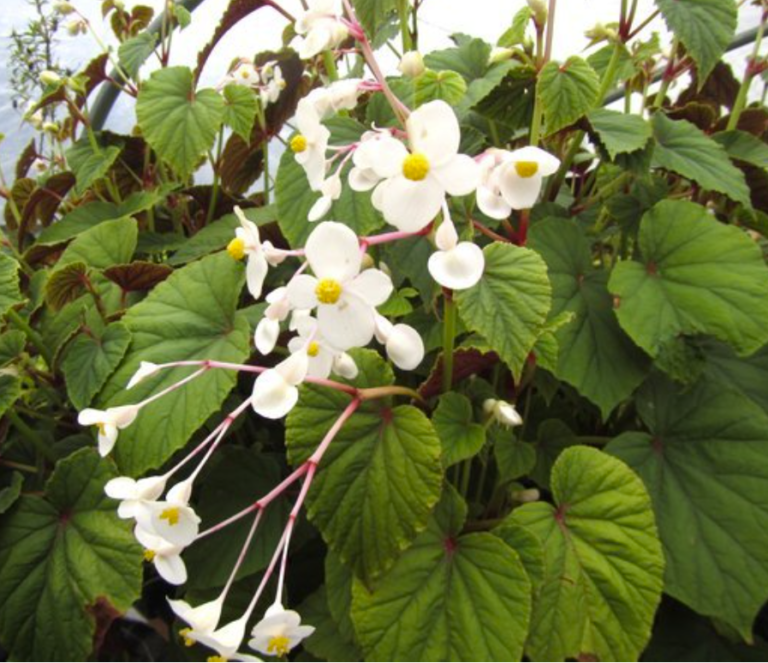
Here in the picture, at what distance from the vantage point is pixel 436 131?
→ 0.41 metres

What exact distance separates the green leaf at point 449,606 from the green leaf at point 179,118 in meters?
0.59

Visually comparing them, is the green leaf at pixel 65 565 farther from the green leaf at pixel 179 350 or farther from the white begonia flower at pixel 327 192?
the white begonia flower at pixel 327 192

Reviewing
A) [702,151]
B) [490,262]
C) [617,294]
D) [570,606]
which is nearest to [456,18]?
[702,151]

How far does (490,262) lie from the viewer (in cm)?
55

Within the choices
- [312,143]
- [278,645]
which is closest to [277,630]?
[278,645]

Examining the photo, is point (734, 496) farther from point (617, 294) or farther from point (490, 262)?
point (490, 262)

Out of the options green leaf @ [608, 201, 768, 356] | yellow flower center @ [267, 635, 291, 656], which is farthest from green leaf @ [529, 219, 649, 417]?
yellow flower center @ [267, 635, 291, 656]

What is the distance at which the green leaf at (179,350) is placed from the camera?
0.65 m

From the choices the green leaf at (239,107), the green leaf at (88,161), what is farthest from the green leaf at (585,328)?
the green leaf at (88,161)

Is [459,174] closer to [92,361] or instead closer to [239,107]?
[92,361]

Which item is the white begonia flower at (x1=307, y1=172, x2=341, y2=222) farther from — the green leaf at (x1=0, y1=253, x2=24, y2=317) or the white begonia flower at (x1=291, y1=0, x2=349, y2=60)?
the green leaf at (x1=0, y1=253, x2=24, y2=317)

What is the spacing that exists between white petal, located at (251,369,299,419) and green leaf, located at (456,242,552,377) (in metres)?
0.15

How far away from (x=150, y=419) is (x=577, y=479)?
43 cm

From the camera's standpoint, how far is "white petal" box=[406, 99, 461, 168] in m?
0.41
